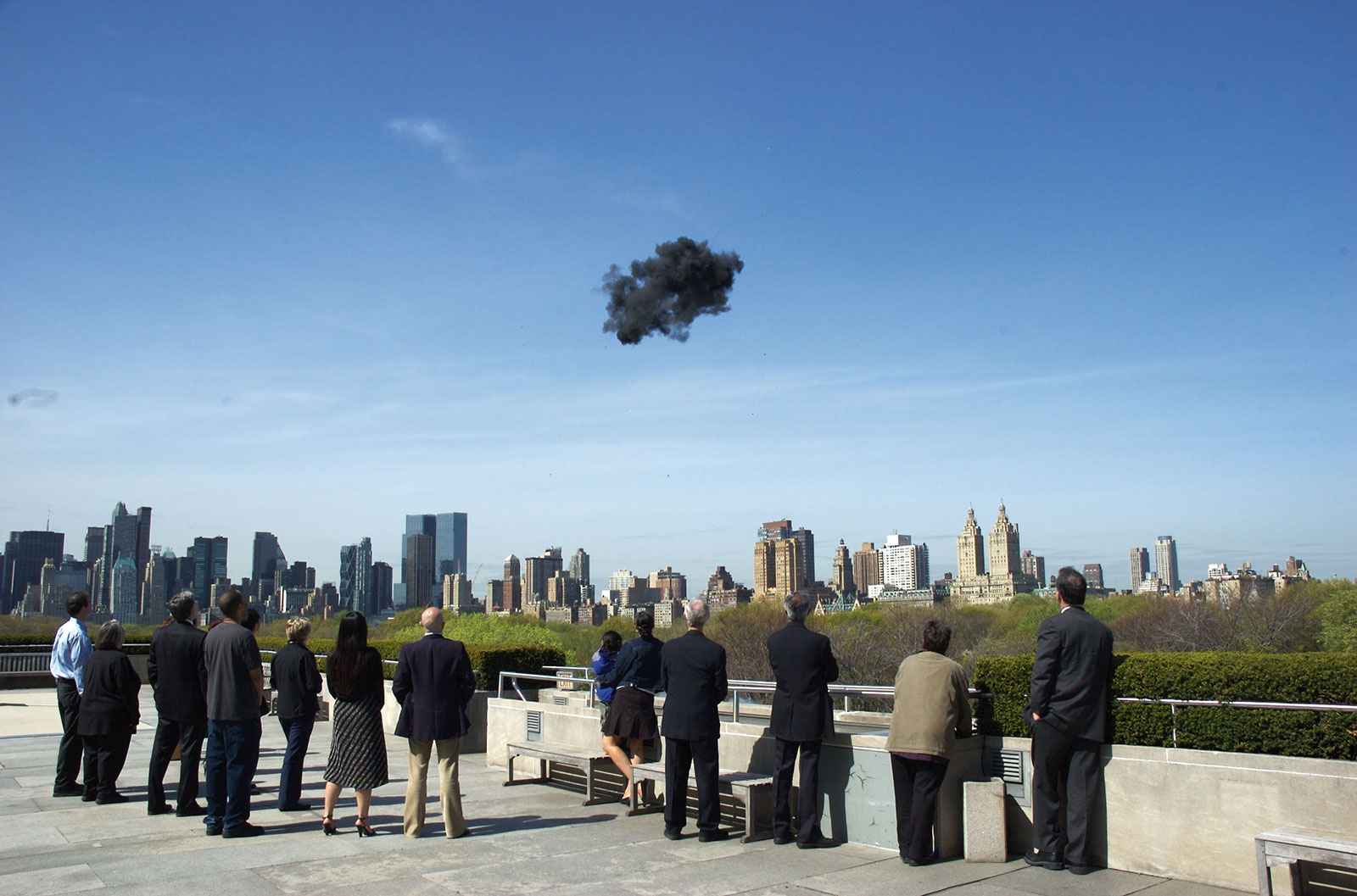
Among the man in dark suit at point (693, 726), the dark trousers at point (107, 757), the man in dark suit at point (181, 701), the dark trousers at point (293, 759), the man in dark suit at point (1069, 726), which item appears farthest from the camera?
the dark trousers at point (107, 757)

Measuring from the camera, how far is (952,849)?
7023 millimetres

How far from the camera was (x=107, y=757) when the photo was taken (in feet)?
29.1

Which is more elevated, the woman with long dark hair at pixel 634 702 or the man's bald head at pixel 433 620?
the man's bald head at pixel 433 620

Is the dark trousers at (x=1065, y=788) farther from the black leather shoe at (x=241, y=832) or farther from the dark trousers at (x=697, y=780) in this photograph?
the black leather shoe at (x=241, y=832)

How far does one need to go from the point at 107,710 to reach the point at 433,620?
3.37 m

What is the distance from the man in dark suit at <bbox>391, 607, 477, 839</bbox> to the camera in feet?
24.7

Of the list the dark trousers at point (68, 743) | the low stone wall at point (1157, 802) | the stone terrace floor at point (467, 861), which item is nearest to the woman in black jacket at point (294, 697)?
the stone terrace floor at point (467, 861)

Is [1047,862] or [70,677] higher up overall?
[70,677]

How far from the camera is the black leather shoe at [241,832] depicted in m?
7.52

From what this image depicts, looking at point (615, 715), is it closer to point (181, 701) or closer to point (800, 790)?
point (800, 790)

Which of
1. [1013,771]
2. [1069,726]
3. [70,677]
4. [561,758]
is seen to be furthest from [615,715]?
[70,677]

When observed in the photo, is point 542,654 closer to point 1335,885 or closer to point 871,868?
point 871,868

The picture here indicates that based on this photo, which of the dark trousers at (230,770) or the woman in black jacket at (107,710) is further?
the woman in black jacket at (107,710)

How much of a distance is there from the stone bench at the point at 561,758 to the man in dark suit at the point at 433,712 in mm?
1478
